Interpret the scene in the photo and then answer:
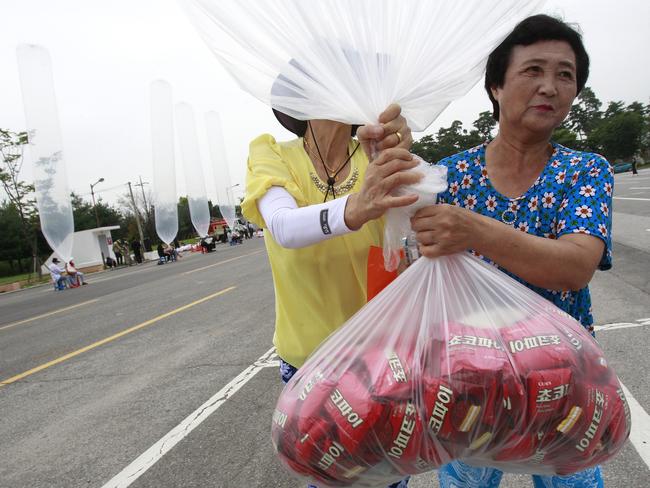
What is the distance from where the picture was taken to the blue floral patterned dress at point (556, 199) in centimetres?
114

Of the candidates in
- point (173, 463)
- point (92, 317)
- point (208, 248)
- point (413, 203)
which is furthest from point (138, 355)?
point (208, 248)

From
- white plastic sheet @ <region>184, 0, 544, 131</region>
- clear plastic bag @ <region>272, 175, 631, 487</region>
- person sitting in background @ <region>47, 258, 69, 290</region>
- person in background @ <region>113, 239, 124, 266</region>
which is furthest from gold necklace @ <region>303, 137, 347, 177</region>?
person in background @ <region>113, 239, 124, 266</region>

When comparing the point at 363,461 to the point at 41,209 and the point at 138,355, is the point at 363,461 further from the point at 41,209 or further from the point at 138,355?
the point at 41,209

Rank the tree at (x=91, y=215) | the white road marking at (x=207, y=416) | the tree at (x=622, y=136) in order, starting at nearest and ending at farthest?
1. the white road marking at (x=207, y=416)
2. the tree at (x=91, y=215)
3. the tree at (x=622, y=136)

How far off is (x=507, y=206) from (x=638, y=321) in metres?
3.66

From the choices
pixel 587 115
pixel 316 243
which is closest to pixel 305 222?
pixel 316 243

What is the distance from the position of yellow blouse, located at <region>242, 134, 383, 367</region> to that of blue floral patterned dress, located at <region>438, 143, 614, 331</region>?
28 cm

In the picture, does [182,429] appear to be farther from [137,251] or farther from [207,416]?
[137,251]

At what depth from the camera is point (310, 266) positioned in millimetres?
1385

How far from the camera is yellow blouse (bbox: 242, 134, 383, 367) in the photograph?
1.37 metres

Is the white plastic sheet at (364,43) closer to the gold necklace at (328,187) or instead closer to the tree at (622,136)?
the gold necklace at (328,187)

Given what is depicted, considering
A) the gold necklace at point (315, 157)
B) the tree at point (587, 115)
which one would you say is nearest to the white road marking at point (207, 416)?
the gold necklace at point (315, 157)

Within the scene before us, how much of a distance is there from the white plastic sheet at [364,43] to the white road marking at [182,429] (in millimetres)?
2512

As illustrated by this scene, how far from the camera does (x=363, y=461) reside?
0.98 meters
